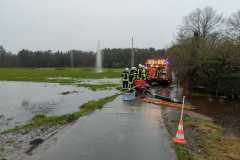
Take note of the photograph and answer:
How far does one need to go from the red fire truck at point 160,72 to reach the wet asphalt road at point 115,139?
1798 cm

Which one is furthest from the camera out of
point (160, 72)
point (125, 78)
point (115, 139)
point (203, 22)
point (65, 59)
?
point (65, 59)

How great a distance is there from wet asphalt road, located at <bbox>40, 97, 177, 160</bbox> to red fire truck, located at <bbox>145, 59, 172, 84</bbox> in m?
18.0

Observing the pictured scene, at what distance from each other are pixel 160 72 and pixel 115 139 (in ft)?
75.0

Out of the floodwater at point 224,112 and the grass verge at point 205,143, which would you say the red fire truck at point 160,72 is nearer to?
the floodwater at point 224,112

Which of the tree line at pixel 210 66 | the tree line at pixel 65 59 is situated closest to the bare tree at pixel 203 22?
the tree line at pixel 210 66

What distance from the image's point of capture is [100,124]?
11.2 m

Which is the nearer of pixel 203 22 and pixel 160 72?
pixel 160 72

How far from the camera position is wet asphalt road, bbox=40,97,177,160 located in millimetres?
7316

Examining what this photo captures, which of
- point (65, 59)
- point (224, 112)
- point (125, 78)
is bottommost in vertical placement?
point (224, 112)

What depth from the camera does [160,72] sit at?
31.2m

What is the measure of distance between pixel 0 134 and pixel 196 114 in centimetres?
952

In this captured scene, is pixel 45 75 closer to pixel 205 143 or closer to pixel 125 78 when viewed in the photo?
pixel 125 78

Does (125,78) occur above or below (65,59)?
below

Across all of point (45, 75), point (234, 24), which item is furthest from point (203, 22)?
point (45, 75)
